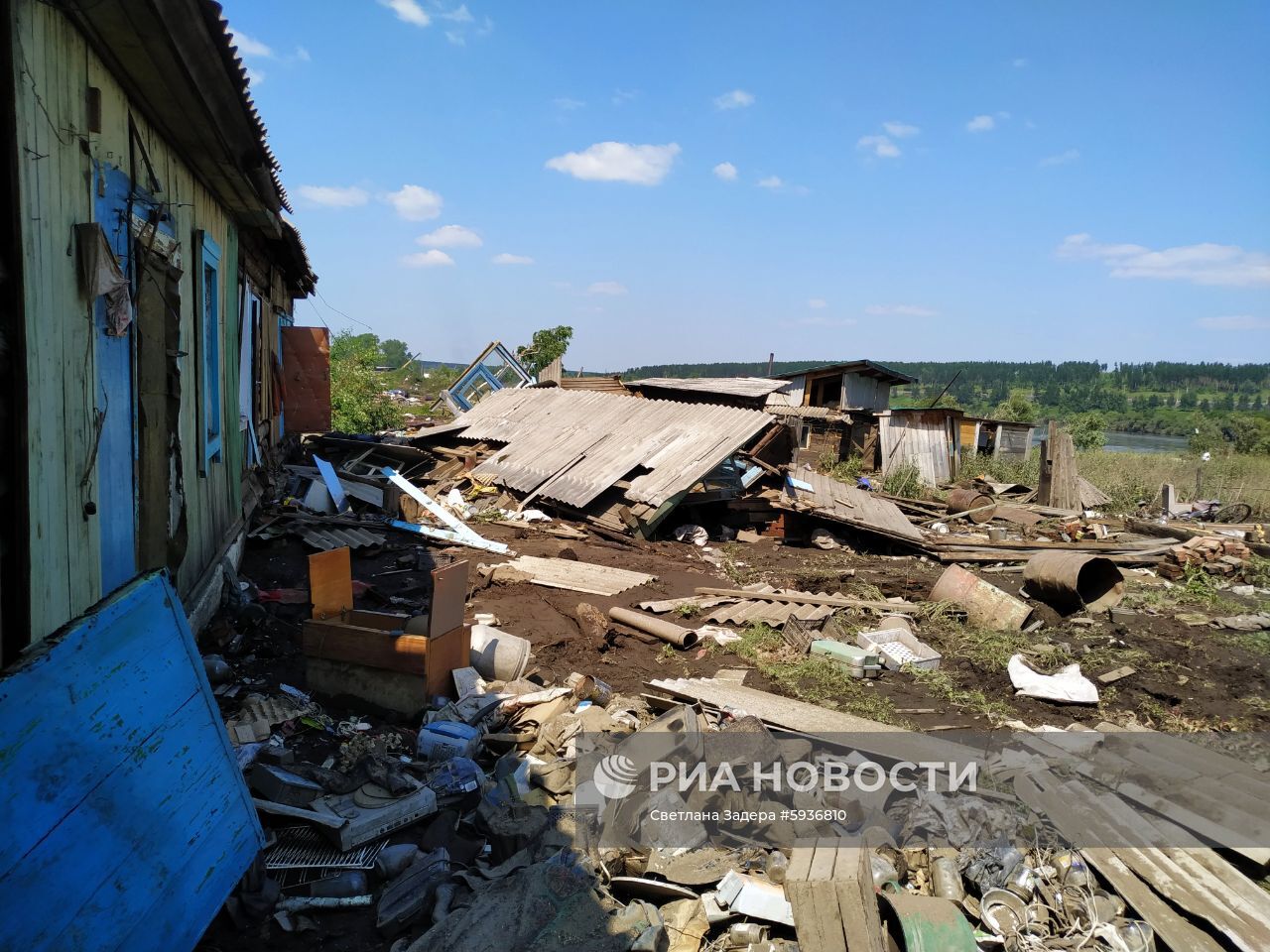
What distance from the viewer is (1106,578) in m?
9.16

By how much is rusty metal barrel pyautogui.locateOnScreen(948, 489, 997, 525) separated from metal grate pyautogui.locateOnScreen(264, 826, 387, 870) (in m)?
14.8

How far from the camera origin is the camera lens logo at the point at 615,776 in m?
4.00

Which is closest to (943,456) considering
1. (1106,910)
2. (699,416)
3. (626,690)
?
(699,416)

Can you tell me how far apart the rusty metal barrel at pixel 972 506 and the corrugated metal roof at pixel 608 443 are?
21.0 ft

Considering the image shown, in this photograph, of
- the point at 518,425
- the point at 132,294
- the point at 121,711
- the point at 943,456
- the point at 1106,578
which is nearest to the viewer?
the point at 121,711

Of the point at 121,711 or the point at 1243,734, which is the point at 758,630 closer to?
the point at 1243,734

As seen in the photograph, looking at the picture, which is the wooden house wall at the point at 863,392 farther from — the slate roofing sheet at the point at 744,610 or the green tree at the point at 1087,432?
the slate roofing sheet at the point at 744,610

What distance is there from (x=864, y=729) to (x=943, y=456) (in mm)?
19098

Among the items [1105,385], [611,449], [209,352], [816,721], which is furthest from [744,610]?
[1105,385]

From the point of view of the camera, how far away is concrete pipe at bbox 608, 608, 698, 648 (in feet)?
22.4

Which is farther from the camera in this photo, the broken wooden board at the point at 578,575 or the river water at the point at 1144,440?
the river water at the point at 1144,440

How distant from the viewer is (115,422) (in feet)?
12.4

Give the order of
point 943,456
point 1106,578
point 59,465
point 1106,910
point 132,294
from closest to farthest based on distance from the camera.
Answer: point 59,465 → point 1106,910 → point 132,294 → point 1106,578 → point 943,456

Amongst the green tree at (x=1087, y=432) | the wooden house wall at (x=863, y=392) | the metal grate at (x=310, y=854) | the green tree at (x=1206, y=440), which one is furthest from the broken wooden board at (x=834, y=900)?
the green tree at (x=1087, y=432)
